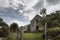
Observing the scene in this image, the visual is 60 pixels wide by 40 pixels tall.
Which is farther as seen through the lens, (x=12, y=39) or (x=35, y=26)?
(x=35, y=26)

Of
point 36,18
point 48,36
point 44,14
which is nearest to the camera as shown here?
point 48,36

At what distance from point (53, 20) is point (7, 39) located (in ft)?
57.4

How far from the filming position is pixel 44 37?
3469 centimetres

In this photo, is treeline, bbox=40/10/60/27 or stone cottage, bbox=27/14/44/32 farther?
stone cottage, bbox=27/14/44/32

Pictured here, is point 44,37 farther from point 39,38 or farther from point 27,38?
point 27,38

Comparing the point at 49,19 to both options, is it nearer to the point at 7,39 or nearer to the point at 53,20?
the point at 53,20

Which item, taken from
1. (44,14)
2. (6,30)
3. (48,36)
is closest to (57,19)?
(44,14)

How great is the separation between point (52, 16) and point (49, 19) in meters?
1.38

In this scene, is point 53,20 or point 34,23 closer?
point 53,20

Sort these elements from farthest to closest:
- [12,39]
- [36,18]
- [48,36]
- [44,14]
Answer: [36,18] → [44,14] → [48,36] → [12,39]

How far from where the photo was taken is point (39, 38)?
35.2 metres

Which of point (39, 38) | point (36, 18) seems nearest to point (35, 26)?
point (36, 18)

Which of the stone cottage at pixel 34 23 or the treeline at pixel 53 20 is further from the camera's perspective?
the stone cottage at pixel 34 23

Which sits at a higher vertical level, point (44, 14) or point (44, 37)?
point (44, 14)
